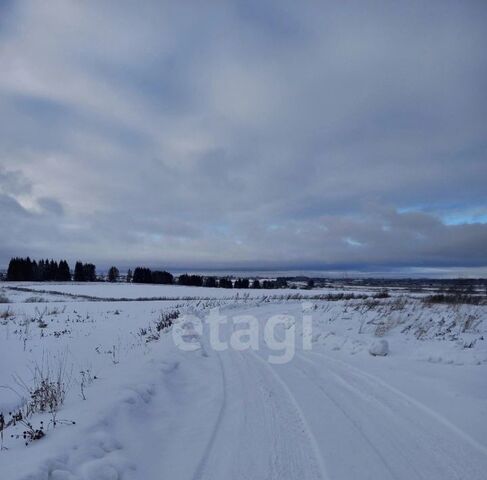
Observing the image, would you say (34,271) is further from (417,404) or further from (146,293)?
(417,404)

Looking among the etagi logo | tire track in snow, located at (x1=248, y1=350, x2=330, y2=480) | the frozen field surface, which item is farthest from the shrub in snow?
the frozen field surface

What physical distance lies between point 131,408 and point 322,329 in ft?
28.8

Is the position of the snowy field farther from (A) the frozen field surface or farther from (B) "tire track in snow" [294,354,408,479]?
(A) the frozen field surface

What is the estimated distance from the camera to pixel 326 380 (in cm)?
646

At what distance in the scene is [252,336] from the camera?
11.5 meters

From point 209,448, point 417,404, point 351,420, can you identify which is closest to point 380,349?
point 417,404

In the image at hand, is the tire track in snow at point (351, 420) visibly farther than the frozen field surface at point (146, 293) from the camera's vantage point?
No

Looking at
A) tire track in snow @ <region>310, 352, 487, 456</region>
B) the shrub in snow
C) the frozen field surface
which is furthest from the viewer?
the frozen field surface

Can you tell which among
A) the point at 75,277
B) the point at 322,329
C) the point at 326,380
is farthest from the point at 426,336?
the point at 75,277

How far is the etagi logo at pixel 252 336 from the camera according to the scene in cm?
940

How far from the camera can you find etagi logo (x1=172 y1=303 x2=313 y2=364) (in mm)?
9398

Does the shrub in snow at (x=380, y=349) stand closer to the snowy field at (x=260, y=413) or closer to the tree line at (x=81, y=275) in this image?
the snowy field at (x=260, y=413)

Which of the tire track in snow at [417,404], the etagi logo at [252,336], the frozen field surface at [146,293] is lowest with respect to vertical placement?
the frozen field surface at [146,293]

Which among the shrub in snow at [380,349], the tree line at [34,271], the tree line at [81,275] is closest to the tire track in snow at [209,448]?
the shrub in snow at [380,349]
